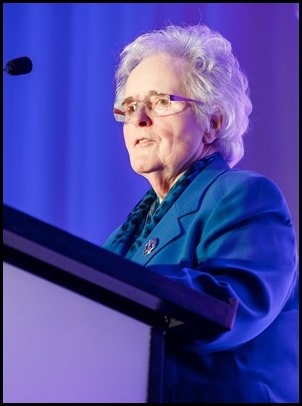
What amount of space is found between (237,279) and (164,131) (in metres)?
0.70

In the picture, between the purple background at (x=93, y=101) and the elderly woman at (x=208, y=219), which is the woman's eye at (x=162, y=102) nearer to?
the elderly woman at (x=208, y=219)

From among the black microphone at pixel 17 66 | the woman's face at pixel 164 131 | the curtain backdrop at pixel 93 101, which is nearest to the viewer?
the black microphone at pixel 17 66

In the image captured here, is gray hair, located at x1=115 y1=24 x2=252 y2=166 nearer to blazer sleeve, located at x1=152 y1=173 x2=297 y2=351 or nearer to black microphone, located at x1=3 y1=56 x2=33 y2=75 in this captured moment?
blazer sleeve, located at x1=152 y1=173 x2=297 y2=351

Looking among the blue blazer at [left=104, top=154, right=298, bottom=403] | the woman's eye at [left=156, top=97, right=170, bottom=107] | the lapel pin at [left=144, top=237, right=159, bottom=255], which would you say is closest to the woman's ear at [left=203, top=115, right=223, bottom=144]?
the woman's eye at [left=156, top=97, right=170, bottom=107]

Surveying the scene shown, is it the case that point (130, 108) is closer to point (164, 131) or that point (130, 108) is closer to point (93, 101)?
point (164, 131)

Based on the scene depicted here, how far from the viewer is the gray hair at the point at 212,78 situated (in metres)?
2.04

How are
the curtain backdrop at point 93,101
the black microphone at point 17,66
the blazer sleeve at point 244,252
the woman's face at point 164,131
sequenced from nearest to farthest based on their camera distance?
the blazer sleeve at point 244,252, the black microphone at point 17,66, the woman's face at point 164,131, the curtain backdrop at point 93,101

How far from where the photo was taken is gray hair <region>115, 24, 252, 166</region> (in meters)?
2.04

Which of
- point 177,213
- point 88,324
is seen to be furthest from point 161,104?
point 88,324

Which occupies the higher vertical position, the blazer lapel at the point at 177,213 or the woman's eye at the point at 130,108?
the woman's eye at the point at 130,108

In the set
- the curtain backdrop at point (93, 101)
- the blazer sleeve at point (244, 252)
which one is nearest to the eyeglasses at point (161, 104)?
the blazer sleeve at point (244, 252)

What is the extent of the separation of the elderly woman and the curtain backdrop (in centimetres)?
69

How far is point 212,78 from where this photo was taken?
80.9 inches

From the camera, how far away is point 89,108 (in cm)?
301
